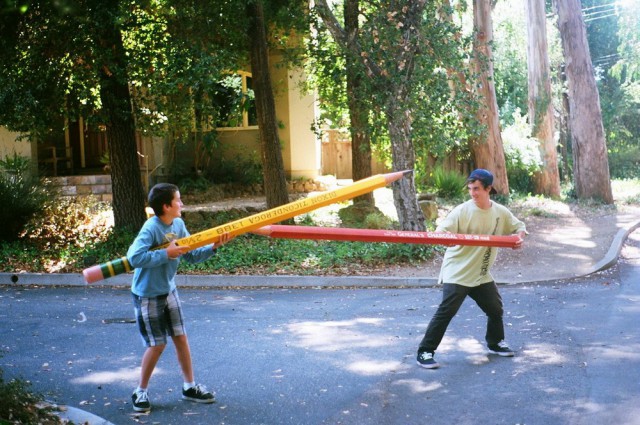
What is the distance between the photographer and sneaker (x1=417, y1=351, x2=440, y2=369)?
7.38 meters

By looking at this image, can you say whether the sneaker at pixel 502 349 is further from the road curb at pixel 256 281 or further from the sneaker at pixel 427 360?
the road curb at pixel 256 281

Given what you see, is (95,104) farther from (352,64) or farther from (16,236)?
(352,64)

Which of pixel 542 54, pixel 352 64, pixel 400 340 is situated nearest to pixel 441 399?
pixel 400 340

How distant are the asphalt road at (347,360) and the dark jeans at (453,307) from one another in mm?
289

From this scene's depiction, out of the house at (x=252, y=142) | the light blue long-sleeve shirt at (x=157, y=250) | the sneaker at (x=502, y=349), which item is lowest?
the sneaker at (x=502, y=349)

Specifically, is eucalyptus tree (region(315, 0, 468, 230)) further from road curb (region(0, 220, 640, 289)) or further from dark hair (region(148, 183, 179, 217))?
dark hair (region(148, 183, 179, 217))

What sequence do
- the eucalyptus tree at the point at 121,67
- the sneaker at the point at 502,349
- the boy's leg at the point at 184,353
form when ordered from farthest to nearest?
the eucalyptus tree at the point at 121,67 → the sneaker at the point at 502,349 → the boy's leg at the point at 184,353

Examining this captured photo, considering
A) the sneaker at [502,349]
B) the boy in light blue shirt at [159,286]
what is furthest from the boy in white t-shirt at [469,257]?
the boy in light blue shirt at [159,286]

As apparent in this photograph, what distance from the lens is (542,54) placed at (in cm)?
2706

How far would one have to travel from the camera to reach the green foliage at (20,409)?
5379 mm

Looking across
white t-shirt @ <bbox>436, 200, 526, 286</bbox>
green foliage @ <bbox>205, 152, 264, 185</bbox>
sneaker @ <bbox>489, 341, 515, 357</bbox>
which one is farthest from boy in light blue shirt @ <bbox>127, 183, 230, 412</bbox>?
green foliage @ <bbox>205, 152, 264, 185</bbox>

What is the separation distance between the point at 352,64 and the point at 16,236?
26.2 feet

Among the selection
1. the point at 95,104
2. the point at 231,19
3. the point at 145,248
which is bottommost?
the point at 145,248

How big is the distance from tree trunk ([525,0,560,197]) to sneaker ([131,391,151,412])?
22506 mm
